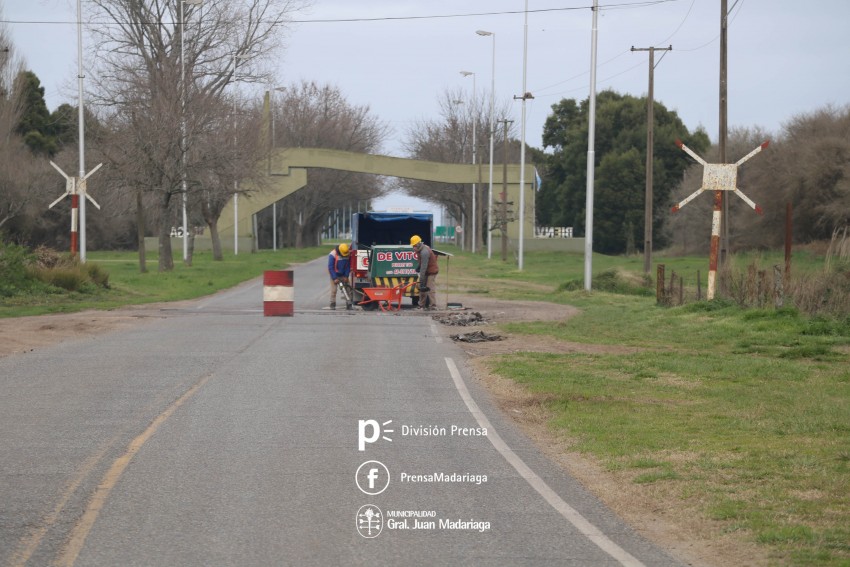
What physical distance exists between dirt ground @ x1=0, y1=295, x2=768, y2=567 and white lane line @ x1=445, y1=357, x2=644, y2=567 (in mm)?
340

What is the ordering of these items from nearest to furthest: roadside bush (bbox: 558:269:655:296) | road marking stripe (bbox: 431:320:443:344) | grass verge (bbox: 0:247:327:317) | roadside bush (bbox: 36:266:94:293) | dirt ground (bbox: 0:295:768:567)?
dirt ground (bbox: 0:295:768:567)
road marking stripe (bbox: 431:320:443:344)
grass verge (bbox: 0:247:327:317)
roadside bush (bbox: 36:266:94:293)
roadside bush (bbox: 558:269:655:296)

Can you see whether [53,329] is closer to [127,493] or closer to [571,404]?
[571,404]

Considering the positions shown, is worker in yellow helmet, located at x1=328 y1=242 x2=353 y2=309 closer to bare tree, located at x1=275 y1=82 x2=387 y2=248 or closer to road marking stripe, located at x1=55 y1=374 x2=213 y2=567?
road marking stripe, located at x1=55 y1=374 x2=213 y2=567

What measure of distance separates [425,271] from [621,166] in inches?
2379

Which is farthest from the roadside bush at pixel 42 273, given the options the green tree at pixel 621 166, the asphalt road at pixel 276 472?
the green tree at pixel 621 166

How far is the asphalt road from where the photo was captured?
6824 millimetres

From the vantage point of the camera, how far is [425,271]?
28.3 meters

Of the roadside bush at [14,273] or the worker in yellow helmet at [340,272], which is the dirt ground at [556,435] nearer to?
the worker in yellow helmet at [340,272]

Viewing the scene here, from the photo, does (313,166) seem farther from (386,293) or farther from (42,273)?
(386,293)

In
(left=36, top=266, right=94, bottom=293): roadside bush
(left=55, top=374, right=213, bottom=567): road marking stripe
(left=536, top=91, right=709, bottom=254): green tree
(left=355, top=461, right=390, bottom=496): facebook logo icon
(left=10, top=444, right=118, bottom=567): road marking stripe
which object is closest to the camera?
(left=10, top=444, right=118, bottom=567): road marking stripe

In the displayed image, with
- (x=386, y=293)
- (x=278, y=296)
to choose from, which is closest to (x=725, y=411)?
(x=278, y=296)

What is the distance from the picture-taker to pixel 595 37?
118ft

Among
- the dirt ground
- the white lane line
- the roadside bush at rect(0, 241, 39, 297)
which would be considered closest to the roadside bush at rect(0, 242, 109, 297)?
the roadside bush at rect(0, 241, 39, 297)

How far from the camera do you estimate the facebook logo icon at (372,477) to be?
8.33 m
